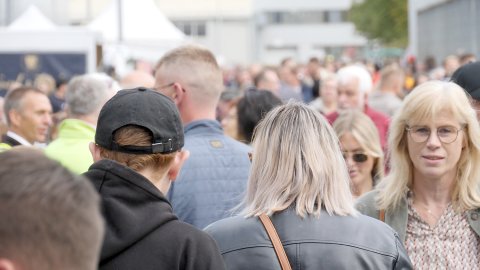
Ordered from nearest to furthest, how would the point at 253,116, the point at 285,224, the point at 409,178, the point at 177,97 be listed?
the point at 285,224
the point at 409,178
the point at 177,97
the point at 253,116

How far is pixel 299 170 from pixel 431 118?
1.18 m

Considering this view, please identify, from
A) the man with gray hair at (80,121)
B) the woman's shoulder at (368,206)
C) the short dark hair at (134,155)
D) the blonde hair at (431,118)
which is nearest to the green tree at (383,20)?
the man with gray hair at (80,121)

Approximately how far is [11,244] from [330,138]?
203cm

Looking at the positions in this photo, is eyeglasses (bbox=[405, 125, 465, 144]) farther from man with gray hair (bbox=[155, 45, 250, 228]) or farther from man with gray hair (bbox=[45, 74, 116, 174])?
man with gray hair (bbox=[45, 74, 116, 174])

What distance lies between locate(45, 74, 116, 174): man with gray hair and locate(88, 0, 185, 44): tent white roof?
594 inches

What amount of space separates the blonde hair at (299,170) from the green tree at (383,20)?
62454 millimetres

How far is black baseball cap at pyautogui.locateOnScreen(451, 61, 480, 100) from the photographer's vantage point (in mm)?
5230

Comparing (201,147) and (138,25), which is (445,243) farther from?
(138,25)

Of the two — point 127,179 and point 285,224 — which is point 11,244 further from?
point 285,224

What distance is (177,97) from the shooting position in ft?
18.6

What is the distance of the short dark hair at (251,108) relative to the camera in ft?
22.7

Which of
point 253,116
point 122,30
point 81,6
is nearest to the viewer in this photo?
point 253,116

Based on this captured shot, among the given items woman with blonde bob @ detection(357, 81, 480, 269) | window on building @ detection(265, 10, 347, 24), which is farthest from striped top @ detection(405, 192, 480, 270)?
window on building @ detection(265, 10, 347, 24)

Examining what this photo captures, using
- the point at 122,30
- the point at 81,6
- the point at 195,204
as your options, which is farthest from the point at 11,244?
the point at 81,6
